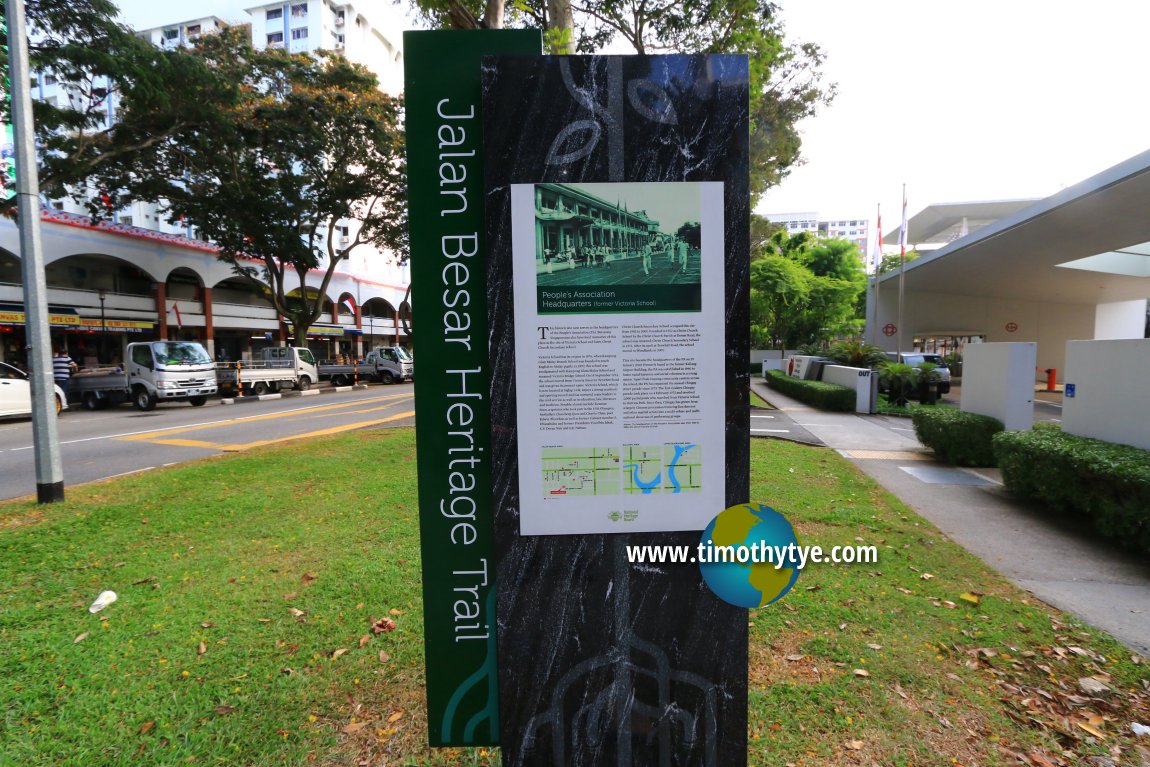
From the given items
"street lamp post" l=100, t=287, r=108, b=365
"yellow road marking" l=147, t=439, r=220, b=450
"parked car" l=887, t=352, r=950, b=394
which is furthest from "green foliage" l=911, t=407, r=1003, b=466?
"street lamp post" l=100, t=287, r=108, b=365

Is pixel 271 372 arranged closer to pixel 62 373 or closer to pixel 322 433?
pixel 62 373

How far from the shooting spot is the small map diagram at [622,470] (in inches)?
87.0

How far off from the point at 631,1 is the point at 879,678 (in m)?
9.93

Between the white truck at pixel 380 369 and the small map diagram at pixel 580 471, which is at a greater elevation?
the small map diagram at pixel 580 471

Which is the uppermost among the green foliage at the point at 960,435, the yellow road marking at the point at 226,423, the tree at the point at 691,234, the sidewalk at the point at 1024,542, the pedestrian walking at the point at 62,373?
the tree at the point at 691,234

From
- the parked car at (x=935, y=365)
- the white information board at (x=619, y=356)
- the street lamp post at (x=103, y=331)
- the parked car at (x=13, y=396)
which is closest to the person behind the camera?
the white information board at (x=619, y=356)

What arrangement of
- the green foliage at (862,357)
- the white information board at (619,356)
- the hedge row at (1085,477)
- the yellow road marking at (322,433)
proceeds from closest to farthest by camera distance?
the white information board at (619,356) → the hedge row at (1085,477) → the yellow road marking at (322,433) → the green foliage at (862,357)

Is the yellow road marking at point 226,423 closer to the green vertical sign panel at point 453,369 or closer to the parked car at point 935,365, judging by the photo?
the green vertical sign panel at point 453,369

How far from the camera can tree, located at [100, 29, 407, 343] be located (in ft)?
63.5

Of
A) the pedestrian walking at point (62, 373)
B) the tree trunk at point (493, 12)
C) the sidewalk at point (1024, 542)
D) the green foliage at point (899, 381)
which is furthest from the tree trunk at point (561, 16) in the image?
the pedestrian walking at point (62, 373)

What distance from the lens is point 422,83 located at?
2203 mm

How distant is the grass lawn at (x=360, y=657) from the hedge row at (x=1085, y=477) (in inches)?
53.2

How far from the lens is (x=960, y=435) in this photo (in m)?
8.47

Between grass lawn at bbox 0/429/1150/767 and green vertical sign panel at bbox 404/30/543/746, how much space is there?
58cm
